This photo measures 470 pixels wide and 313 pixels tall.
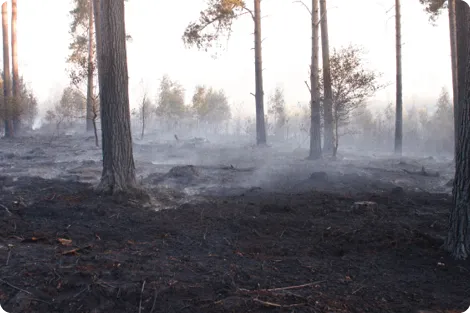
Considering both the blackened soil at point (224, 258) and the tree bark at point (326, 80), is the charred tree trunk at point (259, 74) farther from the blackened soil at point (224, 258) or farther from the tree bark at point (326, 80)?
the blackened soil at point (224, 258)

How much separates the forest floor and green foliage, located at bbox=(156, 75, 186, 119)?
31.7m

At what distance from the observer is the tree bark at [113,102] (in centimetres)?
755

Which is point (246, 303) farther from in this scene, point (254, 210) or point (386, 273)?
point (254, 210)

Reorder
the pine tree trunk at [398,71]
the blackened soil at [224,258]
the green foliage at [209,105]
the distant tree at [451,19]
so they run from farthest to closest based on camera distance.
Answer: the green foliage at [209,105]
the pine tree trunk at [398,71]
the distant tree at [451,19]
the blackened soil at [224,258]

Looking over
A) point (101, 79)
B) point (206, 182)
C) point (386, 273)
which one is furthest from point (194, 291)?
point (206, 182)

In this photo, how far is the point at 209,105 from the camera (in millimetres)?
43625

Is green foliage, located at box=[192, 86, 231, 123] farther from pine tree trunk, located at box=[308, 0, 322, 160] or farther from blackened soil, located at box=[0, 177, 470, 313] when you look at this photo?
blackened soil, located at box=[0, 177, 470, 313]

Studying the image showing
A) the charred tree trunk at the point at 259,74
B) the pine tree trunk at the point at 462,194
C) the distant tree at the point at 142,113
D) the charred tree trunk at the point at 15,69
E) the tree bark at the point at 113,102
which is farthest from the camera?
the distant tree at the point at 142,113

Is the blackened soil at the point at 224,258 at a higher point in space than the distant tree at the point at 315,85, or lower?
lower

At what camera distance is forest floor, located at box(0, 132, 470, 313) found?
9.68ft

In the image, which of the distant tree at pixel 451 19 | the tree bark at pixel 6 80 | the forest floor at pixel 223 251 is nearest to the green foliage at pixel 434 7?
the distant tree at pixel 451 19

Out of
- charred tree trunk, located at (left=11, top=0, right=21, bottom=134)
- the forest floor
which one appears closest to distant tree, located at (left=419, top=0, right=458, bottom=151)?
the forest floor

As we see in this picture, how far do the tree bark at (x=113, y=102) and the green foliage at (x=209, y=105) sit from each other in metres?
31.9

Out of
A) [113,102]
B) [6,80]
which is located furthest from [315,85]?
[6,80]
